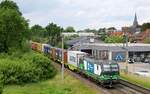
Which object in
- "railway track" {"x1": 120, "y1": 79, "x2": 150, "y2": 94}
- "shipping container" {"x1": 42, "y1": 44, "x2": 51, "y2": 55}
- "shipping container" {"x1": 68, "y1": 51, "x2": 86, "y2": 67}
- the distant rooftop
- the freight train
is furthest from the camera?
the distant rooftop

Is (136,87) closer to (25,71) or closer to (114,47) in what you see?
(25,71)

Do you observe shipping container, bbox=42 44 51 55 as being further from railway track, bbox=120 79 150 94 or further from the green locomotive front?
the green locomotive front

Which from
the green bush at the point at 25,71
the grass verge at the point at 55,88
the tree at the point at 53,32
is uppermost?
the tree at the point at 53,32

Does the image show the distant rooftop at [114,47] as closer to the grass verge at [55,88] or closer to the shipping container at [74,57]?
the shipping container at [74,57]

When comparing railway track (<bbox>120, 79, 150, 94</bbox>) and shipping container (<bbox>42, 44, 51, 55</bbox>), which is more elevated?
shipping container (<bbox>42, 44, 51, 55</bbox>)

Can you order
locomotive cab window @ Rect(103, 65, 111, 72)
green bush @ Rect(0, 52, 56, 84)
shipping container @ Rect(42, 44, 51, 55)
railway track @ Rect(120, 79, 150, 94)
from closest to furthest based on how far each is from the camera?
railway track @ Rect(120, 79, 150, 94) < locomotive cab window @ Rect(103, 65, 111, 72) < green bush @ Rect(0, 52, 56, 84) < shipping container @ Rect(42, 44, 51, 55)

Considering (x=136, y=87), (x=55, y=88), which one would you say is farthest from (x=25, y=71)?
(x=136, y=87)

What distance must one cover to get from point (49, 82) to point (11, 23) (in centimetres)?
2888

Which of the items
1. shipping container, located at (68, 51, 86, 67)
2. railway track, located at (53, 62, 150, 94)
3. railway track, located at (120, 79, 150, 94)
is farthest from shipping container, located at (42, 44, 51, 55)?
railway track, located at (120, 79, 150, 94)

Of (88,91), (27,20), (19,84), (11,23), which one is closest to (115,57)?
(27,20)

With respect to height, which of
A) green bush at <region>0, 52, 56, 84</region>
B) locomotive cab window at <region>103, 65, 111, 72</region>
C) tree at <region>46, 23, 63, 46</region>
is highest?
tree at <region>46, 23, 63, 46</region>

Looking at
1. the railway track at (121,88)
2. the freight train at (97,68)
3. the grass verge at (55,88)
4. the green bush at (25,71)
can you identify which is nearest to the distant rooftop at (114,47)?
the freight train at (97,68)

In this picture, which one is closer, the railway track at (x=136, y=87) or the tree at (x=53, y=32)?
the railway track at (x=136, y=87)

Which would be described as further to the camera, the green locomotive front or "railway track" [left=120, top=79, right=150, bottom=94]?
the green locomotive front
